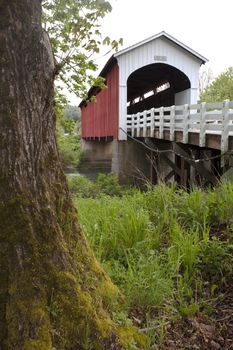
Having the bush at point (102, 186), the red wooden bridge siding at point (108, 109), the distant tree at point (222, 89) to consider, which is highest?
the distant tree at point (222, 89)

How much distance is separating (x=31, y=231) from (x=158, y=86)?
21803mm

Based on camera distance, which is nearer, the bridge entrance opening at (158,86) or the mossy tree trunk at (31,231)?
the mossy tree trunk at (31,231)

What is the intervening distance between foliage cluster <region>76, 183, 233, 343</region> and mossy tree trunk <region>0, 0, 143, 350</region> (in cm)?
33

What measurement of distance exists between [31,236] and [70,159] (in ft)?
90.5

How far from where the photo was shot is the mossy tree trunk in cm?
188

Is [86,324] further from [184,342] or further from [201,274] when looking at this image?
[201,274]

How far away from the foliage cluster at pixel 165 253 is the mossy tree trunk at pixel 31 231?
1.09ft

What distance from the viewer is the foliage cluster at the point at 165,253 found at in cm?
247

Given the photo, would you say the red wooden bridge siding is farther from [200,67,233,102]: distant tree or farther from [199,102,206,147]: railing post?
[200,67,233,102]: distant tree

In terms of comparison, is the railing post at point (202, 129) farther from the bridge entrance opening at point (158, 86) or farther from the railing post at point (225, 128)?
the bridge entrance opening at point (158, 86)

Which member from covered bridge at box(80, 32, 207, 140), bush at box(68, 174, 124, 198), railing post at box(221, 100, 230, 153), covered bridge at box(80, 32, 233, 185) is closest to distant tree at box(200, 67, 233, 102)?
covered bridge at box(80, 32, 233, 185)

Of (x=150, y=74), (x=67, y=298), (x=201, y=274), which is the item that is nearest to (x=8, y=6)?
(x=67, y=298)

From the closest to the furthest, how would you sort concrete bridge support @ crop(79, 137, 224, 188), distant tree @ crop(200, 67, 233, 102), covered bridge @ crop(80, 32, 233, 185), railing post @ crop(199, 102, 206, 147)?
railing post @ crop(199, 102, 206, 147)
concrete bridge support @ crop(79, 137, 224, 188)
covered bridge @ crop(80, 32, 233, 185)
distant tree @ crop(200, 67, 233, 102)

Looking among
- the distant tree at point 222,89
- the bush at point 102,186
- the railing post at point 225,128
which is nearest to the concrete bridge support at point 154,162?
the railing post at point 225,128
